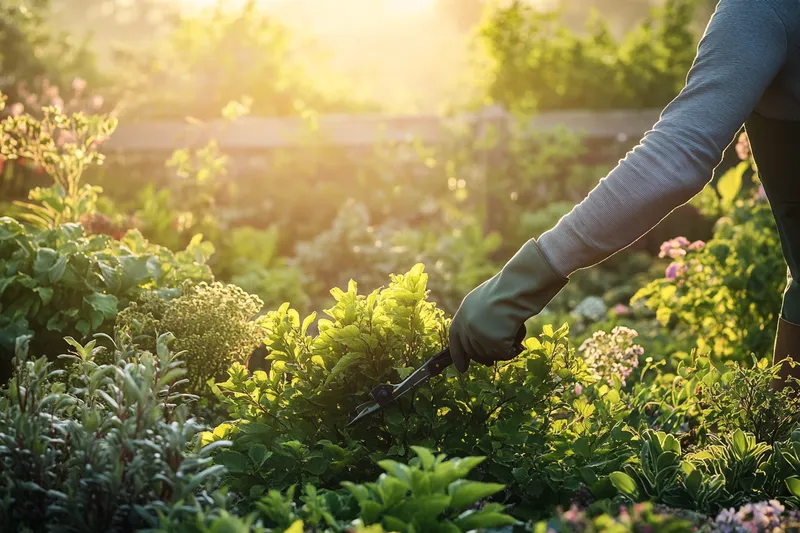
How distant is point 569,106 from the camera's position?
7.97 meters

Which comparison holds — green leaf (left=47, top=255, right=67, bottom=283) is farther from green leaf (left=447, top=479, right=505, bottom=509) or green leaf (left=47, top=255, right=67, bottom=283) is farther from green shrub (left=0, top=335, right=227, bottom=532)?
green leaf (left=447, top=479, right=505, bottom=509)

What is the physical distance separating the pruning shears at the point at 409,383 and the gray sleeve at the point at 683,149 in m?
0.36

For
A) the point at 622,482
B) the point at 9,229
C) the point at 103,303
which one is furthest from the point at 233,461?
the point at 9,229

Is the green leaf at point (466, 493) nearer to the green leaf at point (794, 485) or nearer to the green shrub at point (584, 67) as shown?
the green leaf at point (794, 485)

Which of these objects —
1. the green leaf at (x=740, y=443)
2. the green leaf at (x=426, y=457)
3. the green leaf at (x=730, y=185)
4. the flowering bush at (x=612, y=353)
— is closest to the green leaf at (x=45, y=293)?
the green leaf at (x=426, y=457)

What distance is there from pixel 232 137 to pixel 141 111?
1.41 meters

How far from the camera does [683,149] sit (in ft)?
5.91

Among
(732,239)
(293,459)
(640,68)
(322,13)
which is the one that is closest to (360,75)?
(640,68)

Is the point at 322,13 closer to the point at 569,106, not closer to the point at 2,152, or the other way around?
the point at 569,106

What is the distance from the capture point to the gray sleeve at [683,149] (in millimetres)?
1810

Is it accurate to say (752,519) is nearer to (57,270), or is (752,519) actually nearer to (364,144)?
(57,270)

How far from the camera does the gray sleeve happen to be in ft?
5.94

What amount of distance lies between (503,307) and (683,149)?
53 centimetres

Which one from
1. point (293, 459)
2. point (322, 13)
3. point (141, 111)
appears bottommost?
point (293, 459)
